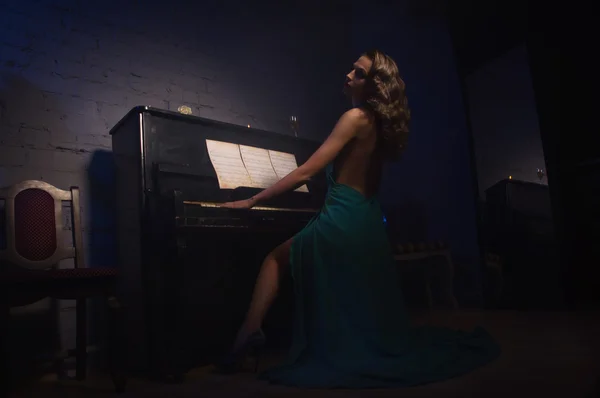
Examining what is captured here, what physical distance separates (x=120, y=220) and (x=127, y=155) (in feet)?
1.32

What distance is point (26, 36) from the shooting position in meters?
2.64

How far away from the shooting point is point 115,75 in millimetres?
2982

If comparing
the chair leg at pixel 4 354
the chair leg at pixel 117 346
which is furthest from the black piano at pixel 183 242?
the chair leg at pixel 4 354

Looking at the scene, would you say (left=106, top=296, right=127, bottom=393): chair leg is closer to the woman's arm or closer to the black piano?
the black piano

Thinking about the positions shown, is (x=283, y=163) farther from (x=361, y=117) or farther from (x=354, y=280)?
(x=354, y=280)

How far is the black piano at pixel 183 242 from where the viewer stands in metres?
2.04

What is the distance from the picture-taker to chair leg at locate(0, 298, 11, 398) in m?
1.58

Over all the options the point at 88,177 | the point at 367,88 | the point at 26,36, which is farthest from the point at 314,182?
the point at 26,36

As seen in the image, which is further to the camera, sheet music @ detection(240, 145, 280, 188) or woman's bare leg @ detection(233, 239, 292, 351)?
sheet music @ detection(240, 145, 280, 188)

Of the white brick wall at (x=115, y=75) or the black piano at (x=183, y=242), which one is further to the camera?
the white brick wall at (x=115, y=75)

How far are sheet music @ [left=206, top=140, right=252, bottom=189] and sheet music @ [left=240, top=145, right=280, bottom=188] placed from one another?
0.12 ft

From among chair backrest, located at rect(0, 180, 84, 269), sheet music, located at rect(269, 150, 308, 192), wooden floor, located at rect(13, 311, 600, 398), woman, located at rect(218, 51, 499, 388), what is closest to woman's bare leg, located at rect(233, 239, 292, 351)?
woman, located at rect(218, 51, 499, 388)

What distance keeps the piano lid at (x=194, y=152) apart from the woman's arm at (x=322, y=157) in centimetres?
45

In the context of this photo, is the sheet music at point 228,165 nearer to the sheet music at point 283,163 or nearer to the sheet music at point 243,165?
the sheet music at point 243,165
